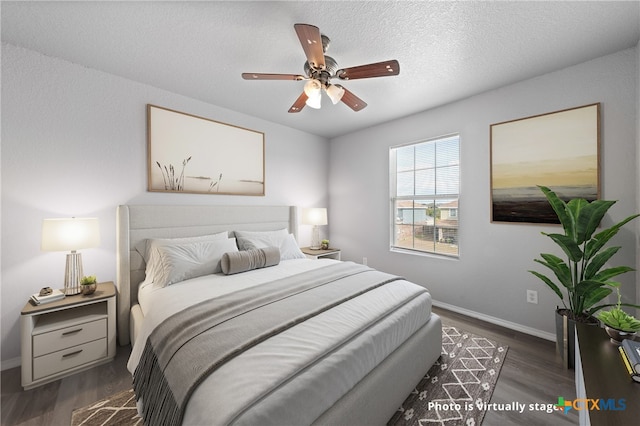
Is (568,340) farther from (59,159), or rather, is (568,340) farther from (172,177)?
(59,159)

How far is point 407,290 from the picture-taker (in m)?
1.98

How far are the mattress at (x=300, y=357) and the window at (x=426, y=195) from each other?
1521 millimetres

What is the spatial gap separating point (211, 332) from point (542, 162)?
323 cm

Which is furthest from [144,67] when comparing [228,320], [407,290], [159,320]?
[407,290]

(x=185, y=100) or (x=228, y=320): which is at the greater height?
(x=185, y=100)

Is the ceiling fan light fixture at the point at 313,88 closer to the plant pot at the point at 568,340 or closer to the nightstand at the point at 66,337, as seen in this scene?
the nightstand at the point at 66,337

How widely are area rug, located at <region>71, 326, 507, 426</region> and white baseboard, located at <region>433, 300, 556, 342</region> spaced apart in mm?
563

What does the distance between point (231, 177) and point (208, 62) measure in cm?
137

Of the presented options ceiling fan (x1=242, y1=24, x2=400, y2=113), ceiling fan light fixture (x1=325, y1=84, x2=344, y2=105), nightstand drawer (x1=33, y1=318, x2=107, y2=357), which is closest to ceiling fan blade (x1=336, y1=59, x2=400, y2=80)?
ceiling fan (x1=242, y1=24, x2=400, y2=113)

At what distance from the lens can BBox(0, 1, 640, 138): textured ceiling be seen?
161 cm

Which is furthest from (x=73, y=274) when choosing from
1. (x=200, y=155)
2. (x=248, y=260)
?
(x=200, y=155)

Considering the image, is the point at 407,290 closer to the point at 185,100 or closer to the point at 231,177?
the point at 231,177

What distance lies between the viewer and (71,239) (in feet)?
6.30

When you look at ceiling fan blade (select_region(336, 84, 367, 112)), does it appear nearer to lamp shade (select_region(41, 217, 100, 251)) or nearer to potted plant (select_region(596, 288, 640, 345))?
potted plant (select_region(596, 288, 640, 345))
